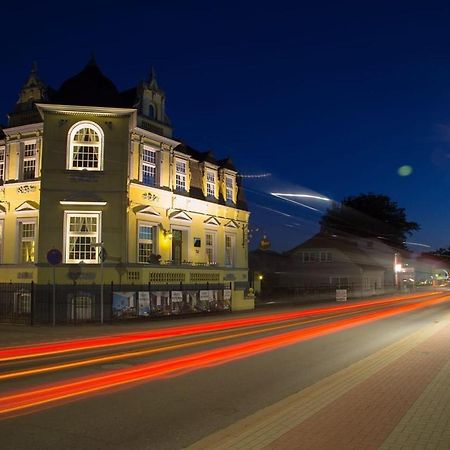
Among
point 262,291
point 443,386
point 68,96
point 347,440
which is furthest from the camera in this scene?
point 262,291

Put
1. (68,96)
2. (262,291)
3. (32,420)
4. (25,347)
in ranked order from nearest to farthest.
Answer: (32,420) → (25,347) → (68,96) → (262,291)

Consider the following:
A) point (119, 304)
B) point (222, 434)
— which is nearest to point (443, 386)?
point (222, 434)

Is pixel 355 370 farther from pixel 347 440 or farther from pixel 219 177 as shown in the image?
pixel 219 177

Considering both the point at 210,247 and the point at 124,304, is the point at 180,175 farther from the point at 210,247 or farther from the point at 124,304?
the point at 124,304

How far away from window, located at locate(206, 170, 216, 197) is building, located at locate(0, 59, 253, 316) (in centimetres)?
395

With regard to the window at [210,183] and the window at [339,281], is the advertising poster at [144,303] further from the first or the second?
the window at [339,281]

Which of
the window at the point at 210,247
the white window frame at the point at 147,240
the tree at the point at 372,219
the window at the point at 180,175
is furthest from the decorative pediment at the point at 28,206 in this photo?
the tree at the point at 372,219

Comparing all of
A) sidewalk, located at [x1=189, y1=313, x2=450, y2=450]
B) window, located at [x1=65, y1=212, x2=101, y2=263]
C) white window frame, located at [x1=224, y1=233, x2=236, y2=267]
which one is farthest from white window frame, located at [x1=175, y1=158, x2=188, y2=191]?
sidewalk, located at [x1=189, y1=313, x2=450, y2=450]

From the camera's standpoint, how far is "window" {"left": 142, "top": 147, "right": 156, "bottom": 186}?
2875 centimetres

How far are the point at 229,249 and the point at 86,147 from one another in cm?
1366

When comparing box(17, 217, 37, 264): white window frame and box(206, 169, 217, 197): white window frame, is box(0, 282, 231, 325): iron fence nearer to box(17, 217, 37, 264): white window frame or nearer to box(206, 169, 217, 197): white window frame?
box(17, 217, 37, 264): white window frame

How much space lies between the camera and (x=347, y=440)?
6117mm

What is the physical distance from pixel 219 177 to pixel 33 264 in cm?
1464

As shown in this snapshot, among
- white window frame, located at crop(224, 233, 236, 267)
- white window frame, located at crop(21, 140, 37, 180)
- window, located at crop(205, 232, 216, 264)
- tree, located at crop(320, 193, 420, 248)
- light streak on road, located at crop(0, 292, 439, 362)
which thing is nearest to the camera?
light streak on road, located at crop(0, 292, 439, 362)
